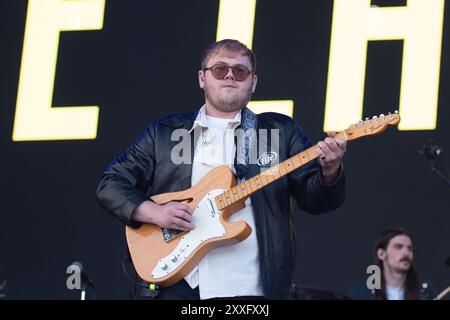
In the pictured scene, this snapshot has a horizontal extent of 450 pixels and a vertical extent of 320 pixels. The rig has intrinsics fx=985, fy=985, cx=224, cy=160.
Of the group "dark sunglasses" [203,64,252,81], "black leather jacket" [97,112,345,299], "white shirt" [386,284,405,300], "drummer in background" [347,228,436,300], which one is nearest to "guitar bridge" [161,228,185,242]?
"black leather jacket" [97,112,345,299]

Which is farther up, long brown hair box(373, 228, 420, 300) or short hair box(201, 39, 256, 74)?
short hair box(201, 39, 256, 74)

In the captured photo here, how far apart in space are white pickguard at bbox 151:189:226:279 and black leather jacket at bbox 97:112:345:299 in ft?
0.43

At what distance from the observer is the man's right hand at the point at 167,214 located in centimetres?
409

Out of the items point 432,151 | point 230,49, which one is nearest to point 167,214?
point 230,49

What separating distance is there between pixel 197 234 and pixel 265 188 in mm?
345

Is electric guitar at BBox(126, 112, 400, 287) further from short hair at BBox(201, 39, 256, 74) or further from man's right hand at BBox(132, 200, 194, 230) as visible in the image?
short hair at BBox(201, 39, 256, 74)

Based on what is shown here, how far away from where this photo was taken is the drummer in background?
655cm

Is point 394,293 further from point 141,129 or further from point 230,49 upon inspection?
point 230,49

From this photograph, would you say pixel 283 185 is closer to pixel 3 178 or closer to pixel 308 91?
pixel 308 91

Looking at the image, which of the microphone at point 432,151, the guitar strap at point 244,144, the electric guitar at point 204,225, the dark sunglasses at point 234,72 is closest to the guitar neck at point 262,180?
the electric guitar at point 204,225

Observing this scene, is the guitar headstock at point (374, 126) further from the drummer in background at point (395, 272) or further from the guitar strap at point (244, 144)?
the drummer in background at point (395, 272)

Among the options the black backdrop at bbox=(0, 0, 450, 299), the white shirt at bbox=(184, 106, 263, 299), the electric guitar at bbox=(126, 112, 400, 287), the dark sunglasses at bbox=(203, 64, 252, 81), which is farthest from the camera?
the black backdrop at bbox=(0, 0, 450, 299)
